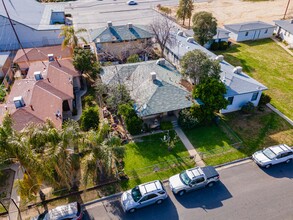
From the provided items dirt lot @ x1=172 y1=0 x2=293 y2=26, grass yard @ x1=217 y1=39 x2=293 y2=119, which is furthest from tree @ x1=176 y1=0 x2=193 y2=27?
grass yard @ x1=217 y1=39 x2=293 y2=119

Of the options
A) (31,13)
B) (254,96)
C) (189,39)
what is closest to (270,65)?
(254,96)

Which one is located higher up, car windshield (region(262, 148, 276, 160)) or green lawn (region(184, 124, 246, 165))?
car windshield (region(262, 148, 276, 160))

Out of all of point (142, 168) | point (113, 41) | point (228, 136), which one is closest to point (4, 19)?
point (113, 41)

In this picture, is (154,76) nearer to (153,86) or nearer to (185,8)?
(153,86)

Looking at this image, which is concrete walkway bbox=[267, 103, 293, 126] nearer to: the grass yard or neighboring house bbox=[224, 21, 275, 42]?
the grass yard

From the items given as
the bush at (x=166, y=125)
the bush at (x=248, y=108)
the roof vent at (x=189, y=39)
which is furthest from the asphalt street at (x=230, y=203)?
the roof vent at (x=189, y=39)

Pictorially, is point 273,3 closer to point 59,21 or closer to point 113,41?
point 113,41
